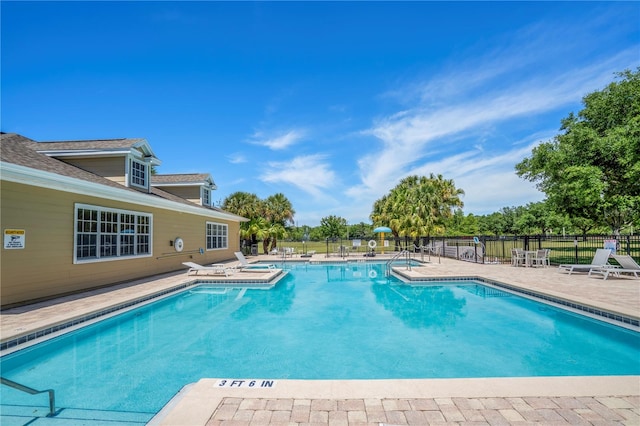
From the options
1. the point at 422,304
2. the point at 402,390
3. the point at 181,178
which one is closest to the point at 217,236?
the point at 181,178

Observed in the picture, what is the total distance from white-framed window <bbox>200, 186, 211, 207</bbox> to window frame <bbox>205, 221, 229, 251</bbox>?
1699 mm

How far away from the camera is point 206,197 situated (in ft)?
63.2

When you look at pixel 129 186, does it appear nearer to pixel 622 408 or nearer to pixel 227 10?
pixel 227 10

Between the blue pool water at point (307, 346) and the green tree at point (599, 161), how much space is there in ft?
26.8

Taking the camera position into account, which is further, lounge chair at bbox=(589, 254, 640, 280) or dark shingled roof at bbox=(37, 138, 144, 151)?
dark shingled roof at bbox=(37, 138, 144, 151)

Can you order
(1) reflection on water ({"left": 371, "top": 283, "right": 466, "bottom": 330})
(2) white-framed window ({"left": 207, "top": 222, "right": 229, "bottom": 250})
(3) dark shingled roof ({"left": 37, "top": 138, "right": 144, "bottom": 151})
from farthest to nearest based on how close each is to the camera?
(2) white-framed window ({"left": 207, "top": 222, "right": 229, "bottom": 250})
(3) dark shingled roof ({"left": 37, "top": 138, "right": 144, "bottom": 151})
(1) reflection on water ({"left": 371, "top": 283, "right": 466, "bottom": 330})

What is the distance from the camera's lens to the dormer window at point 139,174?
1224 cm

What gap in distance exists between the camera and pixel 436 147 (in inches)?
810

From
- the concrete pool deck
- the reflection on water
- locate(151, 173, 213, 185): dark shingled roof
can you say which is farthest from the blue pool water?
locate(151, 173, 213, 185): dark shingled roof

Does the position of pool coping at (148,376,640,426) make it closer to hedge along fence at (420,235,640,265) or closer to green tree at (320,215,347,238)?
hedge along fence at (420,235,640,265)

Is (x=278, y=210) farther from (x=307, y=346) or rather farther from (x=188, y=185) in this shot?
(x=307, y=346)

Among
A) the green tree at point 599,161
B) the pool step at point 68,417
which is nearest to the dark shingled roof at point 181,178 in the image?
the pool step at point 68,417

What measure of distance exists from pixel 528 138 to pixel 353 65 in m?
11.6

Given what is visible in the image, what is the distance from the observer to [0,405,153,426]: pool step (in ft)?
9.71
